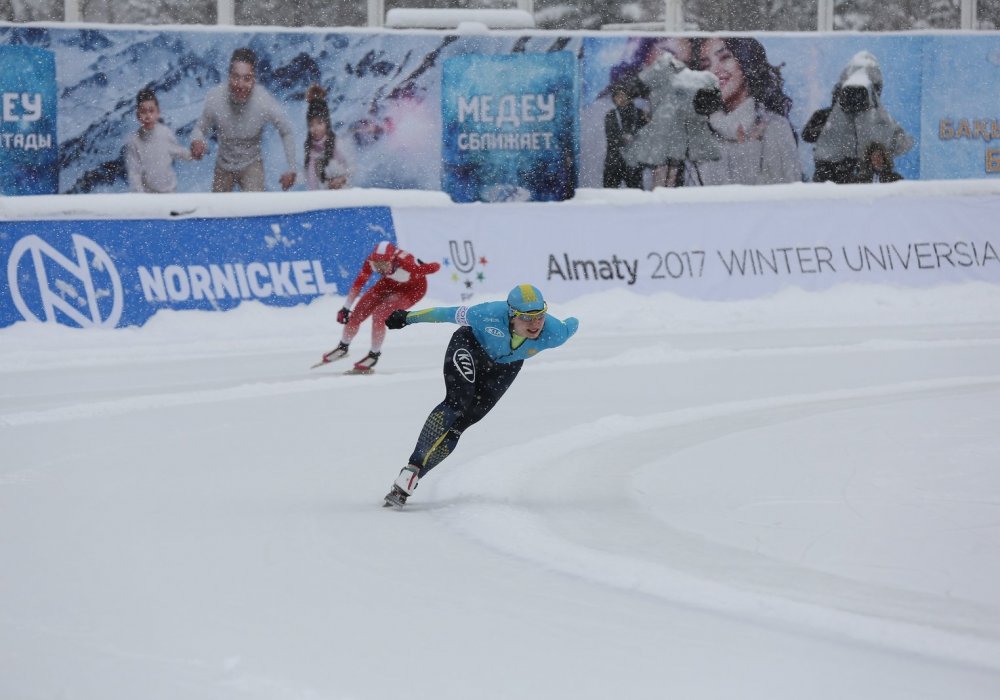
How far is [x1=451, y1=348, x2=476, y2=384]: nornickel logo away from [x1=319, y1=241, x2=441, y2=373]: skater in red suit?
200 inches

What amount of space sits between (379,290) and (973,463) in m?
6.82

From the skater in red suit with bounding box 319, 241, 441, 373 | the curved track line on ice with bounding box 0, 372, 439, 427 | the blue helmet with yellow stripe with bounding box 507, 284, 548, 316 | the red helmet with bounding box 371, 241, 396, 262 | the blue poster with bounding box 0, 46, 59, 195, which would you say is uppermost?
the blue poster with bounding box 0, 46, 59, 195

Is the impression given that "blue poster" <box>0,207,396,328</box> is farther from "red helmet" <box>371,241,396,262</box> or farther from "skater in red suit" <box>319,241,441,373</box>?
"red helmet" <box>371,241,396,262</box>

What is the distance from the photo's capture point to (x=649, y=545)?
6.44 metres

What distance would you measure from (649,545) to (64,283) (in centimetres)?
955

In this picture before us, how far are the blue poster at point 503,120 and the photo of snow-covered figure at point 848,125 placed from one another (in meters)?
4.11

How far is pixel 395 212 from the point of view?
16.1m

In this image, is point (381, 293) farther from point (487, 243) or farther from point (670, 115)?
point (670, 115)

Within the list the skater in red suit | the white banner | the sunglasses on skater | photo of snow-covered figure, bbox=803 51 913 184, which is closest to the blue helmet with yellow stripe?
the sunglasses on skater

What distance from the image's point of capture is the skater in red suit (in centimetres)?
1298

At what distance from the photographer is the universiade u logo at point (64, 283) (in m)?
14.0

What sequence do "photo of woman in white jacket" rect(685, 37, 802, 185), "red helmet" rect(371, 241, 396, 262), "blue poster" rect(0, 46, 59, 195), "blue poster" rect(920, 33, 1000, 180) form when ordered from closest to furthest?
1. "red helmet" rect(371, 241, 396, 262)
2. "blue poster" rect(0, 46, 59, 195)
3. "photo of woman in white jacket" rect(685, 37, 802, 185)
4. "blue poster" rect(920, 33, 1000, 180)

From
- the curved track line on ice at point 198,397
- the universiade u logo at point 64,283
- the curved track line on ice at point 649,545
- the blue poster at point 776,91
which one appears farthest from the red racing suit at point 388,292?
the blue poster at point 776,91

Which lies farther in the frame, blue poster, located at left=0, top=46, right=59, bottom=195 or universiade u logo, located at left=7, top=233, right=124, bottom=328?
blue poster, located at left=0, top=46, right=59, bottom=195
